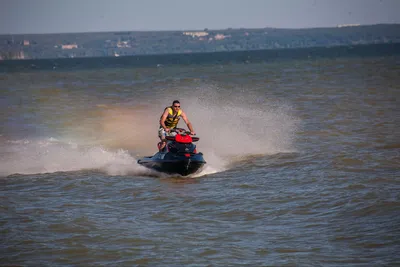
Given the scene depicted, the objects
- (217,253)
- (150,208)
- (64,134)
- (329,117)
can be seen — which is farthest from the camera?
(329,117)

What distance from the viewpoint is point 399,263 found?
29.0 feet

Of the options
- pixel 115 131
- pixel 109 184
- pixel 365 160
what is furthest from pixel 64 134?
pixel 365 160

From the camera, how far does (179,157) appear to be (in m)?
15.0

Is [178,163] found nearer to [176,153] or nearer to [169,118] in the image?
[176,153]

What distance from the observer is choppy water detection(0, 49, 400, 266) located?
31.7 feet

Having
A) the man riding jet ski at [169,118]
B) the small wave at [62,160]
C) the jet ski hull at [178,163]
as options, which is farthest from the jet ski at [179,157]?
the small wave at [62,160]

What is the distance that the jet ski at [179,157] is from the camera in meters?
15.0

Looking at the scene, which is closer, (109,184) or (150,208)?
(150,208)

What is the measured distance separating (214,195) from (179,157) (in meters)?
1.92

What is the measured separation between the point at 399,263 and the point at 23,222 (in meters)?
6.52

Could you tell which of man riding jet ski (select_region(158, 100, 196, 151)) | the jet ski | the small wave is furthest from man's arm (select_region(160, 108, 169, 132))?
the small wave

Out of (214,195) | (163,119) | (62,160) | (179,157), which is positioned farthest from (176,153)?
(62,160)

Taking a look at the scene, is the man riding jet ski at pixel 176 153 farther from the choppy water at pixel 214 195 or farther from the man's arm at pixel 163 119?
the choppy water at pixel 214 195

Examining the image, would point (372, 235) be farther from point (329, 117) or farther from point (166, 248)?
point (329, 117)
